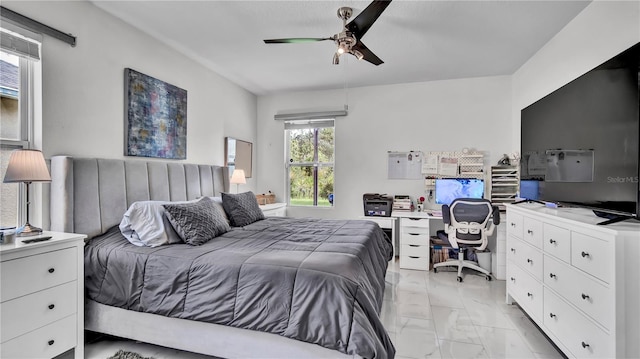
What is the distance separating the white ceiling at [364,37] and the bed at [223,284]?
1.42 meters

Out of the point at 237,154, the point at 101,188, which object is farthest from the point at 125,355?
the point at 237,154

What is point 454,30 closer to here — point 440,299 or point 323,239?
point 323,239

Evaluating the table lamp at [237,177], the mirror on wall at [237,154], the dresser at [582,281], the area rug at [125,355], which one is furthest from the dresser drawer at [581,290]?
the mirror on wall at [237,154]

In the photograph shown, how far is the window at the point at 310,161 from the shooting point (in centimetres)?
479

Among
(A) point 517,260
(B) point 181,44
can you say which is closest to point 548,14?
(A) point 517,260

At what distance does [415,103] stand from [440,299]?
279 cm

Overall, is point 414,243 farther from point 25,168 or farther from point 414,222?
point 25,168

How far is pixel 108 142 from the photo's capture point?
2.48 metres

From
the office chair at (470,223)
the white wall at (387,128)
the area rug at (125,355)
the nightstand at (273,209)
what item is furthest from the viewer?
the nightstand at (273,209)

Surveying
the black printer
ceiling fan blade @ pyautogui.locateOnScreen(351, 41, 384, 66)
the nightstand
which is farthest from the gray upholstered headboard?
the black printer

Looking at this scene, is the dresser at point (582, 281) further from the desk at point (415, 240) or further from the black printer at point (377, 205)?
the black printer at point (377, 205)

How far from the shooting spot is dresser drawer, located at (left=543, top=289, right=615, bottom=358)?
142cm

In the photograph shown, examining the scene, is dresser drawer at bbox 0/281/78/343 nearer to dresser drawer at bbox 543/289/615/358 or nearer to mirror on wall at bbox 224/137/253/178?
mirror on wall at bbox 224/137/253/178

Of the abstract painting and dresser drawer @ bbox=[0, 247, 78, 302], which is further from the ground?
the abstract painting
